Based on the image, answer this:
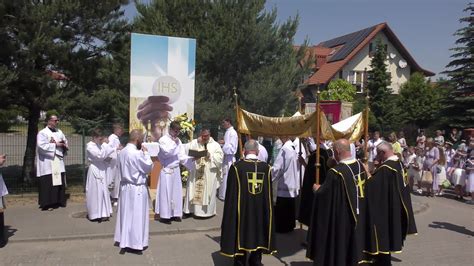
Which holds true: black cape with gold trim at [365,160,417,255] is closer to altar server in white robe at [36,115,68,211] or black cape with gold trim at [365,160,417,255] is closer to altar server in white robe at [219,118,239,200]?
altar server in white robe at [219,118,239,200]

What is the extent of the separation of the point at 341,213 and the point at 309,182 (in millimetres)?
2090

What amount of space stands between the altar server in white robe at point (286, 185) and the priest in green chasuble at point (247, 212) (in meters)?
2.02

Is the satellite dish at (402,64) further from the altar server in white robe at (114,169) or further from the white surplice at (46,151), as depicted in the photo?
the white surplice at (46,151)

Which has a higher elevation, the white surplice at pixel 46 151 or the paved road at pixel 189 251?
the white surplice at pixel 46 151

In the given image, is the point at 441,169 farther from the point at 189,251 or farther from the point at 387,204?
the point at 189,251

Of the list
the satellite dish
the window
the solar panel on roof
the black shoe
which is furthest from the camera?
the satellite dish

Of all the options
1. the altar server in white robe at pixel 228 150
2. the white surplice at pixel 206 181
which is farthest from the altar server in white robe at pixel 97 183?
the altar server in white robe at pixel 228 150

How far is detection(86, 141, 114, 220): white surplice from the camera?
382 inches

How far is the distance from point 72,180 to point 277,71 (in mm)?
10569

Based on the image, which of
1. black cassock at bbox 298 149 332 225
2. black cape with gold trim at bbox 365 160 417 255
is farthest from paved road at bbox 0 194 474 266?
black cape with gold trim at bbox 365 160 417 255

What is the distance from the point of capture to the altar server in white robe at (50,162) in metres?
10.4

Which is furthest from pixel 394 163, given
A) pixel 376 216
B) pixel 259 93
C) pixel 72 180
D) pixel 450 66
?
pixel 450 66

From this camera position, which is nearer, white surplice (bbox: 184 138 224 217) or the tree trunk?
white surplice (bbox: 184 138 224 217)

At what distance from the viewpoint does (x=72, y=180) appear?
51.3ft
